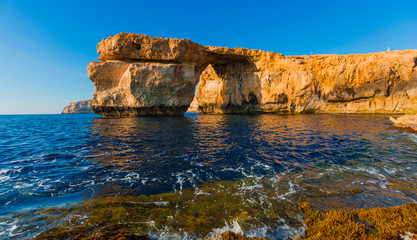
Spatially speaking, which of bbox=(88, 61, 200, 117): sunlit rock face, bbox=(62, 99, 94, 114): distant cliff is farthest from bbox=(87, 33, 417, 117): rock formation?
bbox=(62, 99, 94, 114): distant cliff

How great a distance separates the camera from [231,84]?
44.2 m

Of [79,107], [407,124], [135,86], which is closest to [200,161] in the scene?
[407,124]

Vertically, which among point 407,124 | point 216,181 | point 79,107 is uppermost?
point 79,107

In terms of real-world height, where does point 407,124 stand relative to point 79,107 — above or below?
below

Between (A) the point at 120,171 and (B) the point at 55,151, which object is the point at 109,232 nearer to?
(A) the point at 120,171

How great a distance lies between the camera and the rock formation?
31.3 meters

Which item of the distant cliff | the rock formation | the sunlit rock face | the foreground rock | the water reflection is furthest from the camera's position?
the distant cliff

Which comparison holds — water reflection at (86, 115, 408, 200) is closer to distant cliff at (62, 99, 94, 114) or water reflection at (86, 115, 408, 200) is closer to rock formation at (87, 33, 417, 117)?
rock formation at (87, 33, 417, 117)

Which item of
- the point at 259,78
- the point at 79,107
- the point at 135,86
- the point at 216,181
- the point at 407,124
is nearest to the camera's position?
the point at 216,181

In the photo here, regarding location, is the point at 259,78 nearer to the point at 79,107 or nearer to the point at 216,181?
the point at 216,181

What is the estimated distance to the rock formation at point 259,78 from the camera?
103 feet

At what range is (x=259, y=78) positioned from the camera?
1576 inches

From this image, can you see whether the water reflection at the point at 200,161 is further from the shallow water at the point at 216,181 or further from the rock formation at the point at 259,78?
the rock formation at the point at 259,78

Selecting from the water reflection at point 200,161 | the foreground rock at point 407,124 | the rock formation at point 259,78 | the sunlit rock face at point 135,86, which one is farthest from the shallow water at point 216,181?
the rock formation at point 259,78
